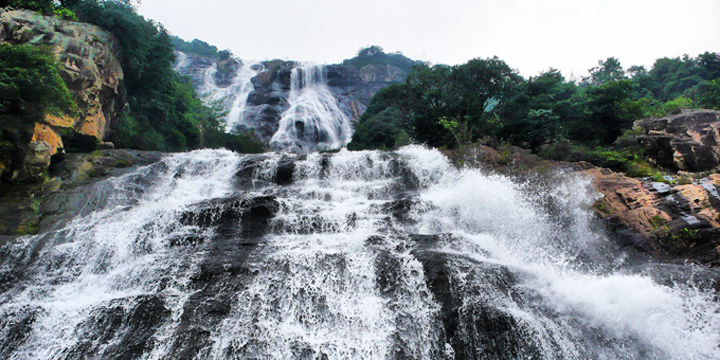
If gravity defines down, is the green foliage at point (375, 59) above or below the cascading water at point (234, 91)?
→ above

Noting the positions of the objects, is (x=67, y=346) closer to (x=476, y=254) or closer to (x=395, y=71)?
(x=476, y=254)

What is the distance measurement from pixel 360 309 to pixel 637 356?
13.8 ft

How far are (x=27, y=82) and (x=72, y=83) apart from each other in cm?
379

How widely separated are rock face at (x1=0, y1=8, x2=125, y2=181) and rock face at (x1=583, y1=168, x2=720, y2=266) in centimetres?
1480

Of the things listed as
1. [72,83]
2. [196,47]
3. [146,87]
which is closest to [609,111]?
[72,83]

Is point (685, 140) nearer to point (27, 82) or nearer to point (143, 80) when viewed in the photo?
point (27, 82)

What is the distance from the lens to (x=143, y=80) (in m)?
16.6

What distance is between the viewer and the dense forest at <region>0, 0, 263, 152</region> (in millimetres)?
13289

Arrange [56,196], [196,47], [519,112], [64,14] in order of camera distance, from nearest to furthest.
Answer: [56,196]
[64,14]
[519,112]
[196,47]

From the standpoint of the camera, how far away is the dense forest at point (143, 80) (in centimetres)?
1329

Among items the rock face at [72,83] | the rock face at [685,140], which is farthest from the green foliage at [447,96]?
the rock face at [72,83]

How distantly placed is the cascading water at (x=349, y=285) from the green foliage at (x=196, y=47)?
194ft

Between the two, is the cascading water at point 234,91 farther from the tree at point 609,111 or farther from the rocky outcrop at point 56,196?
the tree at point 609,111

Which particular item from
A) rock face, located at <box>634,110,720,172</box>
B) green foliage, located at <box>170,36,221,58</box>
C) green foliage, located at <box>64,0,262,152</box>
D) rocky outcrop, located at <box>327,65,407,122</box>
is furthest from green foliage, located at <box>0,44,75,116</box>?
green foliage, located at <box>170,36,221,58</box>
